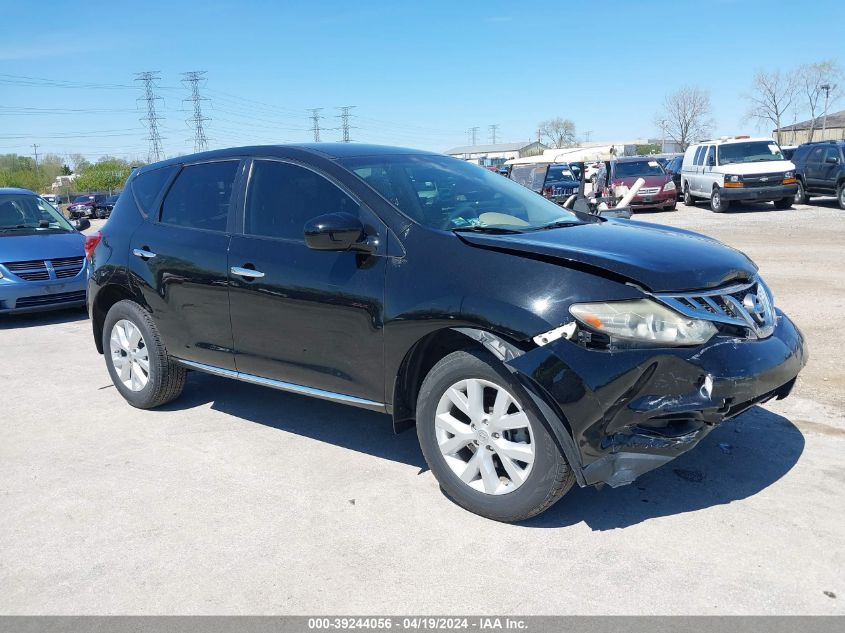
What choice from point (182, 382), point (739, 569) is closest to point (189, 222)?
point (182, 382)

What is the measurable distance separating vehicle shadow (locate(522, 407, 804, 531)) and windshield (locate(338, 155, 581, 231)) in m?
1.48

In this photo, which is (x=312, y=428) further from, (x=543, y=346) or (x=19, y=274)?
(x=19, y=274)

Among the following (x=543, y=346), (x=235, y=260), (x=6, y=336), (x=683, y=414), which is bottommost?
(x=6, y=336)

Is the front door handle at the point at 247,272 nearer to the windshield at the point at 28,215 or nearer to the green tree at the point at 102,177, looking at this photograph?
the windshield at the point at 28,215

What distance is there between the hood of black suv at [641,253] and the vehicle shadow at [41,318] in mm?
7643

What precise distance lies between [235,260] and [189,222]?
69cm

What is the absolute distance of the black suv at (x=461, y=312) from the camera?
3164 mm

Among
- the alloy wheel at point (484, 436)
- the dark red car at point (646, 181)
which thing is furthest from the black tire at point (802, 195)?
the alloy wheel at point (484, 436)

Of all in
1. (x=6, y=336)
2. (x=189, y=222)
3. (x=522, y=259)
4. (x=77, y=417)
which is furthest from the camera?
(x=6, y=336)

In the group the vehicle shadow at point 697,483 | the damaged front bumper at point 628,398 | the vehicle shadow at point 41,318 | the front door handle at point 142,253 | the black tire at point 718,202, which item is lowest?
the vehicle shadow at point 41,318

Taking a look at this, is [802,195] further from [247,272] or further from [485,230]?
[247,272]

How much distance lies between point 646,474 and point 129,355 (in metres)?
3.71

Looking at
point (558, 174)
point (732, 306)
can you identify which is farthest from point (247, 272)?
point (558, 174)

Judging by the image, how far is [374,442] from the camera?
4.68 meters
